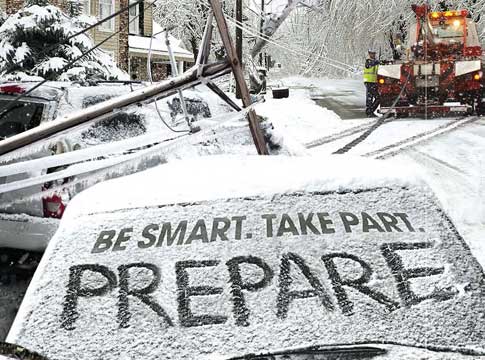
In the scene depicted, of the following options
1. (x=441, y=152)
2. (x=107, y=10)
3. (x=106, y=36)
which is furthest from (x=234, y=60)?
(x=107, y=10)

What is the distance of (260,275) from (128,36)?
91.5 feet

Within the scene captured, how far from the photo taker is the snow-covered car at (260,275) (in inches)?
71.4

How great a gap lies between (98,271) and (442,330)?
115cm

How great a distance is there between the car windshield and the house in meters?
15.6

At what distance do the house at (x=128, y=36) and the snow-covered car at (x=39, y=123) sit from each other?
51.6ft

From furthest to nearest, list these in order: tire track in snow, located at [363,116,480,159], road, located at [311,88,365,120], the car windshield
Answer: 1. road, located at [311,88,365,120]
2. tire track in snow, located at [363,116,480,159]
3. the car windshield

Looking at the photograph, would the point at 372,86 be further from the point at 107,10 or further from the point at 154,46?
the point at 154,46

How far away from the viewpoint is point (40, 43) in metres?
11.9

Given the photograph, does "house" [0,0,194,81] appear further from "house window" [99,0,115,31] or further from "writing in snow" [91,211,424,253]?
"writing in snow" [91,211,424,253]

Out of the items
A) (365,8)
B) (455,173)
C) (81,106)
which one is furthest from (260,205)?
(365,8)

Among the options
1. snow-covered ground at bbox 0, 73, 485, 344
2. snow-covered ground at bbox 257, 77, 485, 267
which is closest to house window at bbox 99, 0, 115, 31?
snow-covered ground at bbox 0, 73, 485, 344

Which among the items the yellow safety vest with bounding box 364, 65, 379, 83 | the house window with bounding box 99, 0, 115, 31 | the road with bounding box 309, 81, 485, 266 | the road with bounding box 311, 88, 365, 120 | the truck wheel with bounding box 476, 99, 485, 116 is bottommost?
the road with bounding box 309, 81, 485, 266

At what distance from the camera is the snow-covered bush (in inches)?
447

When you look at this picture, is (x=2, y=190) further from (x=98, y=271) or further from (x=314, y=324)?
(x=314, y=324)
